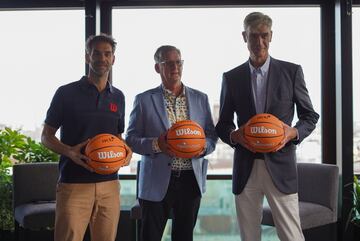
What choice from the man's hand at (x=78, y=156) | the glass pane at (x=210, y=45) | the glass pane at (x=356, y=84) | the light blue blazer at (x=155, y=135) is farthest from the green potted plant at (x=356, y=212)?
the man's hand at (x=78, y=156)

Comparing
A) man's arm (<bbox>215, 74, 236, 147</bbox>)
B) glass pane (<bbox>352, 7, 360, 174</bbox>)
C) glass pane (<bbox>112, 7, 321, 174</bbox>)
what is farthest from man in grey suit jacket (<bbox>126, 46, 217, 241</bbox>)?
glass pane (<bbox>352, 7, 360, 174</bbox>)

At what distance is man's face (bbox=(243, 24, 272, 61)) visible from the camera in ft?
7.41

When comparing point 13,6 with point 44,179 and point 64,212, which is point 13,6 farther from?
point 64,212

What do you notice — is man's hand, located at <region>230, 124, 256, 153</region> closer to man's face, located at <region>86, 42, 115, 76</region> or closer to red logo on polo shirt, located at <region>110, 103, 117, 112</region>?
red logo on polo shirt, located at <region>110, 103, 117, 112</region>

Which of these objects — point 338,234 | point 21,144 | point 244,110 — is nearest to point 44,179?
point 21,144

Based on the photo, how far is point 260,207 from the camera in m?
2.31

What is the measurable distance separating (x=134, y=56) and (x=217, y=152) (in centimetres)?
132

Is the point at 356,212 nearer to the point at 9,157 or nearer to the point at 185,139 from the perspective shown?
the point at 185,139

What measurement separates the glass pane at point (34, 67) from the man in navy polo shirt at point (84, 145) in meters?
2.09

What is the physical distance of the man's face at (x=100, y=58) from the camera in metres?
2.41

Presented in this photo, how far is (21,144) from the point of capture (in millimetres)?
4031

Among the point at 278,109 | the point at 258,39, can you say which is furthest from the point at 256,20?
the point at 278,109

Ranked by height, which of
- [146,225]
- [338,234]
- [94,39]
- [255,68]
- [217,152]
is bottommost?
[338,234]

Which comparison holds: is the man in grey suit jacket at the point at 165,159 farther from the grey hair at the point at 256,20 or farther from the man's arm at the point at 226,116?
→ the grey hair at the point at 256,20
